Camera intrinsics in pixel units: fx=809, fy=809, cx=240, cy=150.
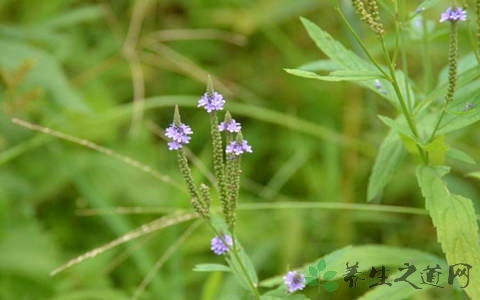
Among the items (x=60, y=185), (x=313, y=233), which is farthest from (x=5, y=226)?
(x=313, y=233)

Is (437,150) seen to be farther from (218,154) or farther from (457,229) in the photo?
(218,154)

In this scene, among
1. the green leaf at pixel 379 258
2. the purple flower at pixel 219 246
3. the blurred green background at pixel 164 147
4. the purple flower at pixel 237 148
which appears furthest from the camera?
the blurred green background at pixel 164 147

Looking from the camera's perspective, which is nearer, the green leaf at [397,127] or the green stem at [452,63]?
the green stem at [452,63]

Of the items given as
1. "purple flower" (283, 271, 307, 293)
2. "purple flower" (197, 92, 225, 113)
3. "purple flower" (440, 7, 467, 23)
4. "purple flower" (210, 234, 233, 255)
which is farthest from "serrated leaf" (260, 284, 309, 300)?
"purple flower" (440, 7, 467, 23)

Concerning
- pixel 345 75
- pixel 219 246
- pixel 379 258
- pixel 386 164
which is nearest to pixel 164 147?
pixel 379 258

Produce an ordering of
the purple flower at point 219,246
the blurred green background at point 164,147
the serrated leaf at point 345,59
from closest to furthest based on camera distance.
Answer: the purple flower at point 219,246 → the serrated leaf at point 345,59 → the blurred green background at point 164,147

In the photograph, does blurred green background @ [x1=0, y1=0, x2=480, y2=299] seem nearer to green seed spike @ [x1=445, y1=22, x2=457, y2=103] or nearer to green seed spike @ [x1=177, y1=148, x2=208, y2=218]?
green seed spike @ [x1=177, y1=148, x2=208, y2=218]

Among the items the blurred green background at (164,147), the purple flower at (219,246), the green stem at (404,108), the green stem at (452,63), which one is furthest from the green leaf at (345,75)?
the blurred green background at (164,147)

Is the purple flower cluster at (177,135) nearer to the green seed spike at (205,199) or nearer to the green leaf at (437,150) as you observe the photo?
the green seed spike at (205,199)
